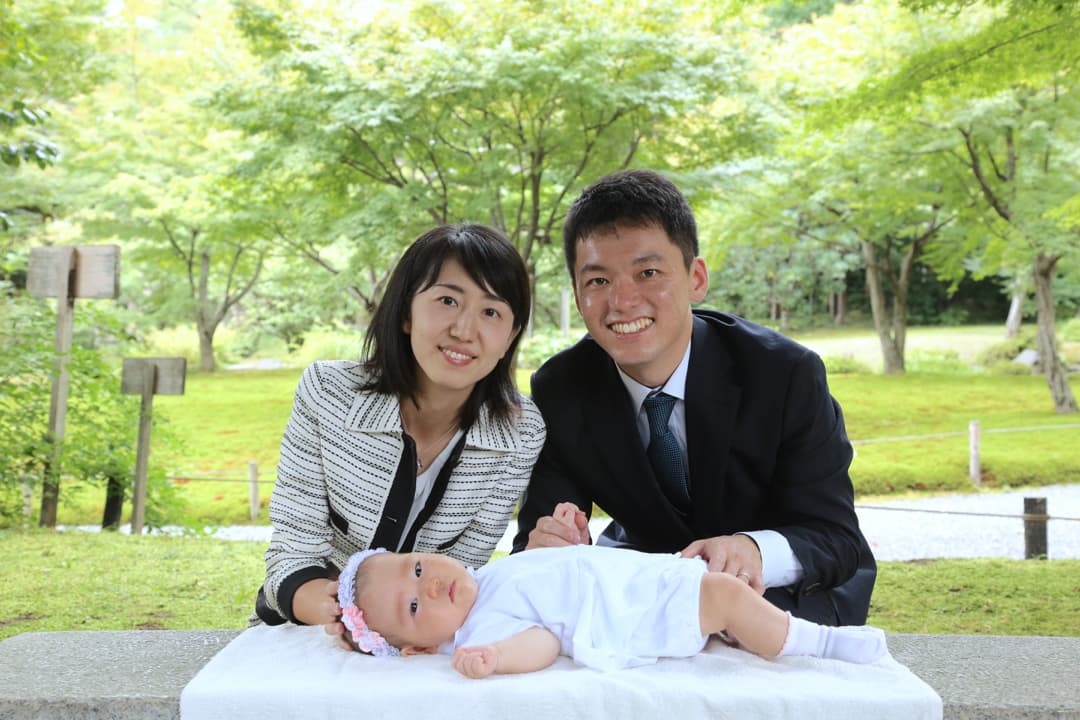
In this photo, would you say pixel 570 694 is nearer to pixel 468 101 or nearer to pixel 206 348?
pixel 468 101

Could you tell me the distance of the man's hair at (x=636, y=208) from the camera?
2145 mm

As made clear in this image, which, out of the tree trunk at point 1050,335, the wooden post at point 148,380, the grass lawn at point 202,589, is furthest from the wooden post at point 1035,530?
the tree trunk at point 1050,335

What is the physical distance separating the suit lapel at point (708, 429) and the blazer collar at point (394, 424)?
43 centimetres

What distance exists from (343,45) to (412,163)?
1347 millimetres

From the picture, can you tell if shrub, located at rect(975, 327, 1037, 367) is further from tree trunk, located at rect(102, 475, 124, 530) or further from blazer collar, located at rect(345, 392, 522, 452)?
blazer collar, located at rect(345, 392, 522, 452)

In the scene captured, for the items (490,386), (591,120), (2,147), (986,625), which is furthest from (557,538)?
(591,120)

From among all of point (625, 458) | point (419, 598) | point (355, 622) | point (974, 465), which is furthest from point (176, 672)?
point (974, 465)

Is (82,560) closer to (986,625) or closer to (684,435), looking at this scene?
(684,435)

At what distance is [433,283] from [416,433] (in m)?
0.38

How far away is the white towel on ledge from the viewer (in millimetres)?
1570

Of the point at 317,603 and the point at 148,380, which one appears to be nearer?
the point at 317,603

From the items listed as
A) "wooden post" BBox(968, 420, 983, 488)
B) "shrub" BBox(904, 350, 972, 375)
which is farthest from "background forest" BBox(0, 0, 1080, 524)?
"wooden post" BBox(968, 420, 983, 488)

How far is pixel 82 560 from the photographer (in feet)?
15.6

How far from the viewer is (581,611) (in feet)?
5.61
